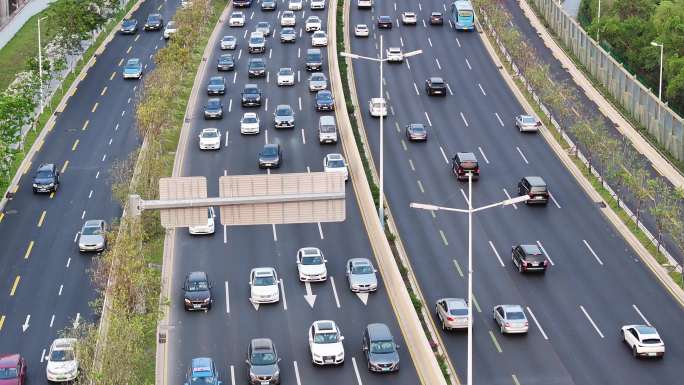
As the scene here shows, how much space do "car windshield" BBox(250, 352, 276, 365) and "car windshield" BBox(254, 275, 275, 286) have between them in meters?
11.0

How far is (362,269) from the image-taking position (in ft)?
266

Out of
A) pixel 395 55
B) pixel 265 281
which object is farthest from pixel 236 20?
pixel 265 281

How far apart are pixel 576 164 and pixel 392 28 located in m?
44.2

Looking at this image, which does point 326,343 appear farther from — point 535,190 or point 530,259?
point 535,190

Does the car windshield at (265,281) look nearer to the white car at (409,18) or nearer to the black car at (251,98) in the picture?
the black car at (251,98)

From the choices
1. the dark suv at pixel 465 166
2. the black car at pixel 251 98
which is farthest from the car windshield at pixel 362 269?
the black car at pixel 251 98

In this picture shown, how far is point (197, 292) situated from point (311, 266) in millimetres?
7499

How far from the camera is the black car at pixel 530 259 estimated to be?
8281 centimetres

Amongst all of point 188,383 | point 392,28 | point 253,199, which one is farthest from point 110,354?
point 392,28

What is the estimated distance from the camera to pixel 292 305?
259 ft

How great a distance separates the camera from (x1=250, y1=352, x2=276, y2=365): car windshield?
6838 centimetres

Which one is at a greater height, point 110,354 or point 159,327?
point 110,354

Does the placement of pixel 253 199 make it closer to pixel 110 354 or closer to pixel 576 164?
pixel 110 354

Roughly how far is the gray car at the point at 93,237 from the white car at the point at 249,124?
904 inches
